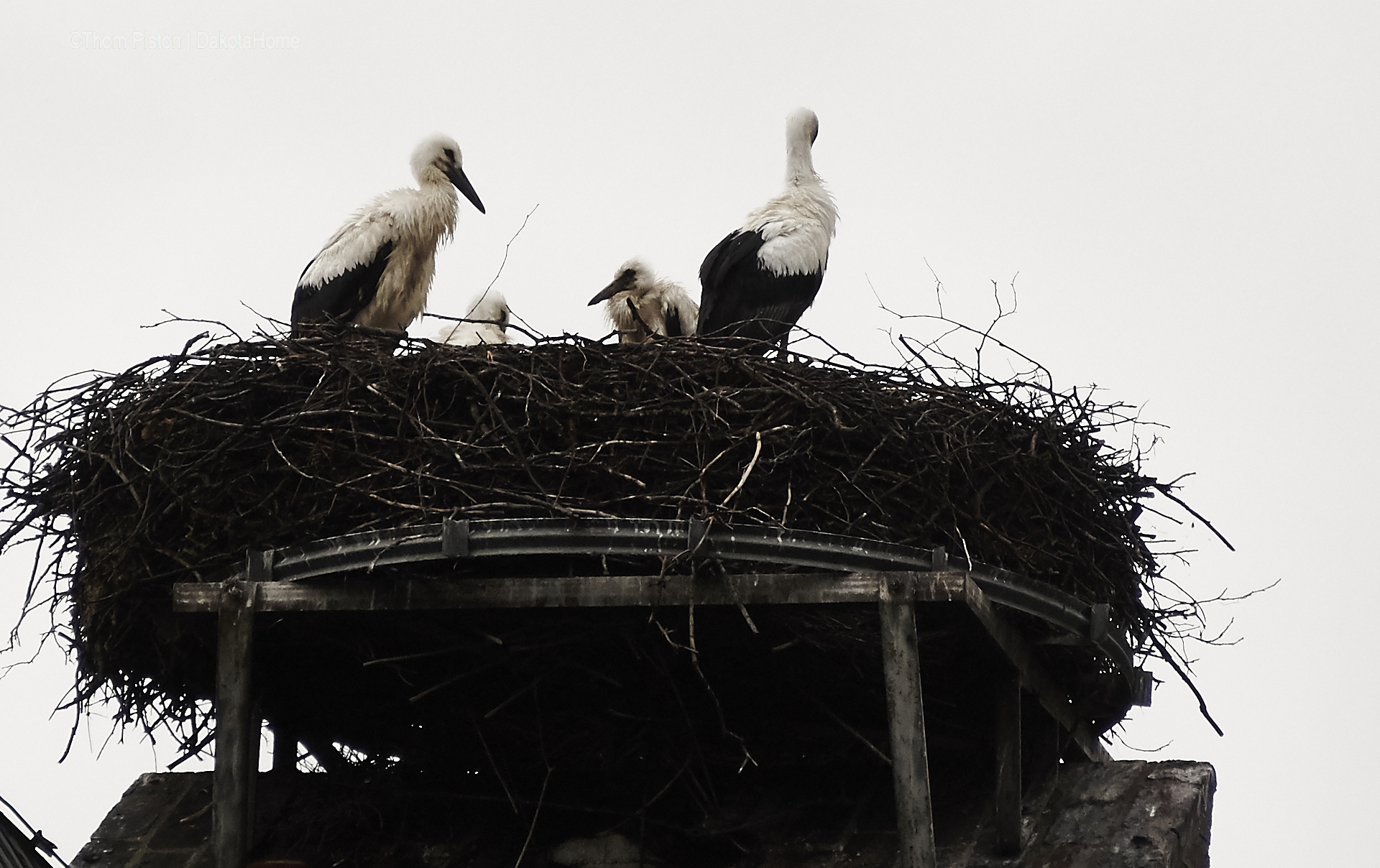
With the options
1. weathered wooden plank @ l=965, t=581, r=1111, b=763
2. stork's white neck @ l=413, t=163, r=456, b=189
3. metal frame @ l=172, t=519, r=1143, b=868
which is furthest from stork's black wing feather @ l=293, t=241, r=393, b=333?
weathered wooden plank @ l=965, t=581, r=1111, b=763

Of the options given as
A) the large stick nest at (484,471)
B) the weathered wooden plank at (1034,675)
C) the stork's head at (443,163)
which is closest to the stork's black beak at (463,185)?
the stork's head at (443,163)

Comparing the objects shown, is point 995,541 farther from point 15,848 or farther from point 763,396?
point 15,848

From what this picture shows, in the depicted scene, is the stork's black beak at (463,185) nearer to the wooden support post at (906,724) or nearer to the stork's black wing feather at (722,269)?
the stork's black wing feather at (722,269)

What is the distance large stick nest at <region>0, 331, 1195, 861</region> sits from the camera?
18.2ft

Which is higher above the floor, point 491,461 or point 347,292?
point 347,292

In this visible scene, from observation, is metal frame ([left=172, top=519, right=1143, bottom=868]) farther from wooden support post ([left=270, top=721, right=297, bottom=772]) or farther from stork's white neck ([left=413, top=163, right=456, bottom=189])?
stork's white neck ([left=413, top=163, right=456, bottom=189])

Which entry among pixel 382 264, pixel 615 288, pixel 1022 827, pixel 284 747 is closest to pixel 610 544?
pixel 1022 827

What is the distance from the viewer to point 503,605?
16.8 ft

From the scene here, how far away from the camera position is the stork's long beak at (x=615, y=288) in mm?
9367

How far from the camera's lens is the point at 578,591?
201 inches

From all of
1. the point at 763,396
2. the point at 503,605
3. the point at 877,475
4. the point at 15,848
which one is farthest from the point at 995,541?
the point at 15,848

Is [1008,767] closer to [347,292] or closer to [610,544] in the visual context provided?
[610,544]

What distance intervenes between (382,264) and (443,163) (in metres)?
0.79

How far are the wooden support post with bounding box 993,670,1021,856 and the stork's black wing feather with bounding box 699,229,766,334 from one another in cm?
291
